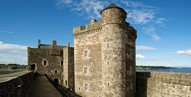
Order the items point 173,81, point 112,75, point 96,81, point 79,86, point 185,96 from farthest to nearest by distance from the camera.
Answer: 1. point 79,86
2. point 96,81
3. point 112,75
4. point 173,81
5. point 185,96

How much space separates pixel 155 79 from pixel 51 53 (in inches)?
743

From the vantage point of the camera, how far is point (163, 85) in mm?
15125

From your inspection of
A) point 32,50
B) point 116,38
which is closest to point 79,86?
point 116,38

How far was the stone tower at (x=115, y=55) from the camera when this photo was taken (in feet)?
50.1

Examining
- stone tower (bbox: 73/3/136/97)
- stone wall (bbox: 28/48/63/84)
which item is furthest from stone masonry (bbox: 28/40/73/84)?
stone tower (bbox: 73/3/136/97)

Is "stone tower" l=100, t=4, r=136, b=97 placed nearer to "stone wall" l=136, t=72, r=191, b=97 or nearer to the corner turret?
A: the corner turret

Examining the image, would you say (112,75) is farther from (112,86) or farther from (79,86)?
(79,86)

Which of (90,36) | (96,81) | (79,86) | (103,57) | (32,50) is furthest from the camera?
(32,50)

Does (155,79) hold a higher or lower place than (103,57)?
lower

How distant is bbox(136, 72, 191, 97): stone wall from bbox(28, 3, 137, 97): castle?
145 centimetres

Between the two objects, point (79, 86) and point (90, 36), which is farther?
point (79, 86)

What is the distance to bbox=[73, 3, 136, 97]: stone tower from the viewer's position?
15.3 meters

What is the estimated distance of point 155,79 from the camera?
53.5 ft

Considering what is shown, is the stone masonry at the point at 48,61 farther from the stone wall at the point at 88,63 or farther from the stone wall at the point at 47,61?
the stone wall at the point at 88,63
